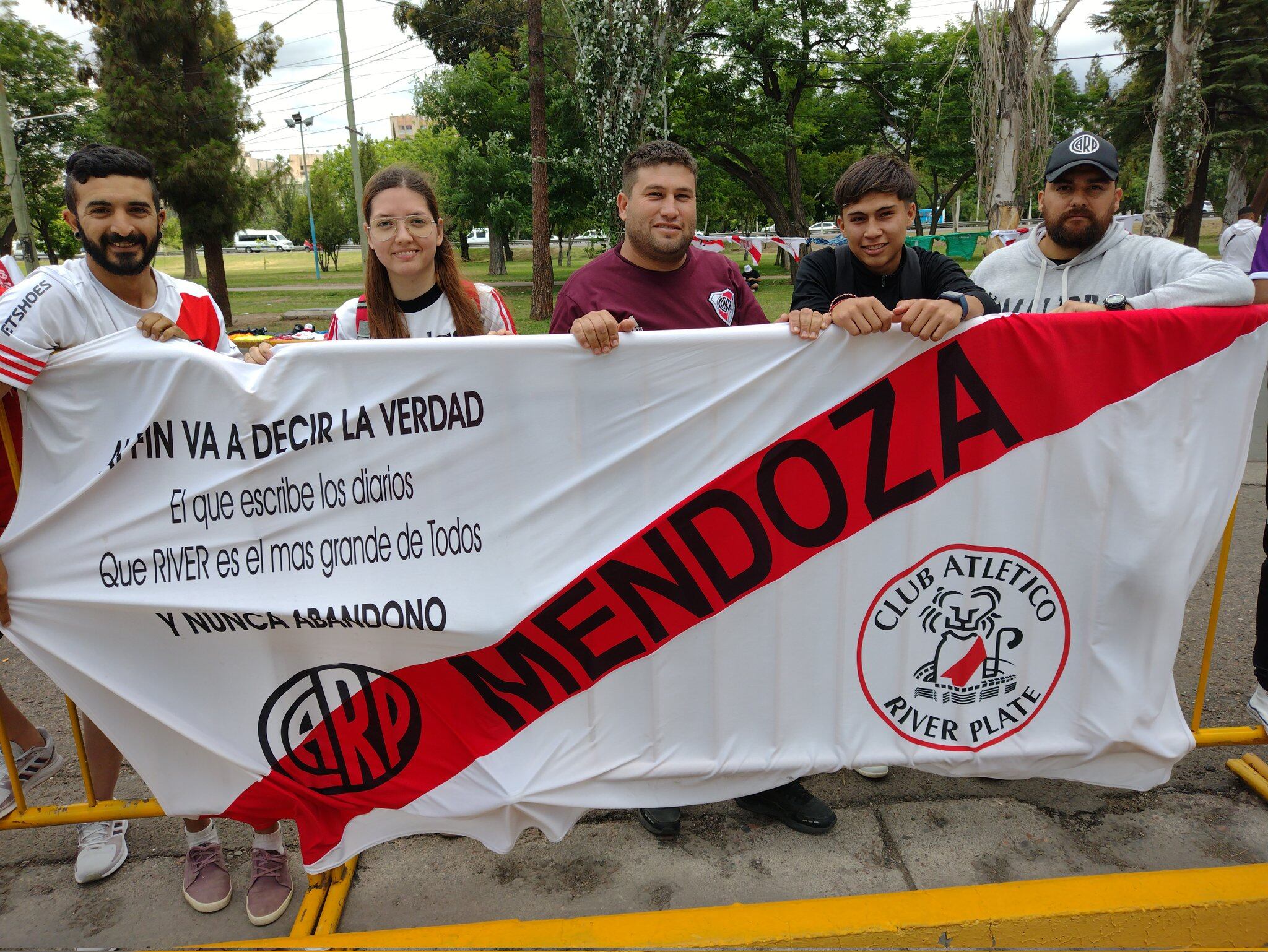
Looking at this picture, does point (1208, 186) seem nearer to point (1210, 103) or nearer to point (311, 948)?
point (1210, 103)

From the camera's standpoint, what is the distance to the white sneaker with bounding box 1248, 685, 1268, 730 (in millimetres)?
2994

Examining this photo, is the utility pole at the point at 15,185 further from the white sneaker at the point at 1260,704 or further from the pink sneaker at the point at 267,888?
the white sneaker at the point at 1260,704

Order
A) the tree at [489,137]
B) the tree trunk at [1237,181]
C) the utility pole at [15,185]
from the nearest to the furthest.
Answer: the utility pole at [15,185]
the tree at [489,137]
the tree trunk at [1237,181]

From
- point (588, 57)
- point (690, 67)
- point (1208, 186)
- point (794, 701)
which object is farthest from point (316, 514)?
point (1208, 186)

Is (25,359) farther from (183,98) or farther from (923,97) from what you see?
(923,97)

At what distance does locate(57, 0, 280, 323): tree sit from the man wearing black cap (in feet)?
65.2

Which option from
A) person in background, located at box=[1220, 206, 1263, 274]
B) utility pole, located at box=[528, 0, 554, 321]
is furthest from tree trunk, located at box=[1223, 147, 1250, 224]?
person in background, located at box=[1220, 206, 1263, 274]

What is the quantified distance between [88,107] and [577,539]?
32.2 m

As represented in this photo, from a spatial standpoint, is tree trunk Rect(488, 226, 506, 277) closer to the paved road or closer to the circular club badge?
the paved road

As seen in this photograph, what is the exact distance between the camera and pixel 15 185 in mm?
18594

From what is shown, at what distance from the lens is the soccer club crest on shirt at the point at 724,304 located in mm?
2979

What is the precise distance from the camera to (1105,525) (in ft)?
8.12

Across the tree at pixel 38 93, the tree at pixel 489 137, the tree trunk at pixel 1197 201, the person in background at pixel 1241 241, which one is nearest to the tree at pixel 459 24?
the tree at pixel 489 137

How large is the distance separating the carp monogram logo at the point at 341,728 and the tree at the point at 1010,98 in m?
17.5
